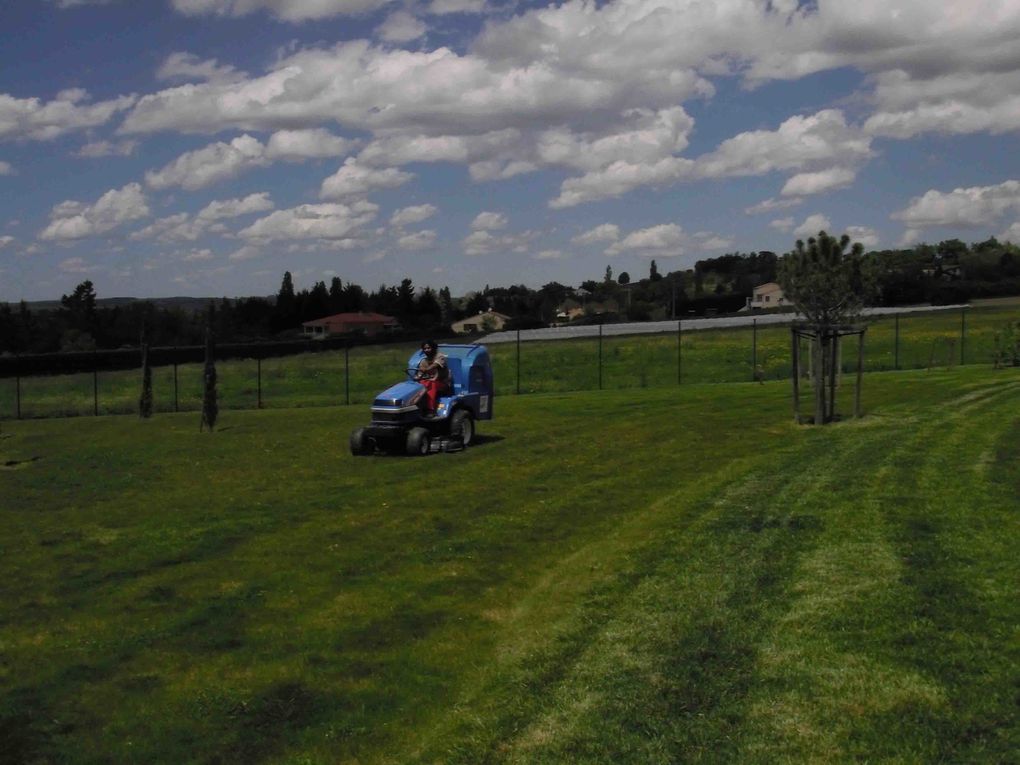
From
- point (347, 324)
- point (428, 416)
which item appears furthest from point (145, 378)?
point (347, 324)

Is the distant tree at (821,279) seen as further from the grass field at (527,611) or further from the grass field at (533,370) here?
the grass field at (533,370)

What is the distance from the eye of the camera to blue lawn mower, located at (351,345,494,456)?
18500mm

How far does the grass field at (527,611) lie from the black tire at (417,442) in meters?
1.47

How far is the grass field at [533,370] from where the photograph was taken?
1510 inches

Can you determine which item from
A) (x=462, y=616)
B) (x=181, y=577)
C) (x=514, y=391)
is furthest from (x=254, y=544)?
(x=514, y=391)

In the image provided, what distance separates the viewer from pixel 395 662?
7.44m

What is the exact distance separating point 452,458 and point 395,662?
1053 centimetres

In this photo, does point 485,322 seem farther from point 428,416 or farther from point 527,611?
point 527,611

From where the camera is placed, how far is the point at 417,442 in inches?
722

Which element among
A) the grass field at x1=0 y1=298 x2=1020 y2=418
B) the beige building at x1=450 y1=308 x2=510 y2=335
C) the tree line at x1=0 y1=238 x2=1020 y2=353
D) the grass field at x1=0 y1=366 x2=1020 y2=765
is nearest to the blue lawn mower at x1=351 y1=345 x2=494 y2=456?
the grass field at x1=0 y1=366 x2=1020 y2=765

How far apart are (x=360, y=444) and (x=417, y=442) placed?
1.09 m

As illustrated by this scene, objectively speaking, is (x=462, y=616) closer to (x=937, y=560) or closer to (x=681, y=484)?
(x=937, y=560)

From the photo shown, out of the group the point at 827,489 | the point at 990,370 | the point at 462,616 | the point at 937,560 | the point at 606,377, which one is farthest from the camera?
the point at 606,377

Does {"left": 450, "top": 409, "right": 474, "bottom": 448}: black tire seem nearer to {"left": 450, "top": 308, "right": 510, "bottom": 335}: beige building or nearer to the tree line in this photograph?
the tree line
